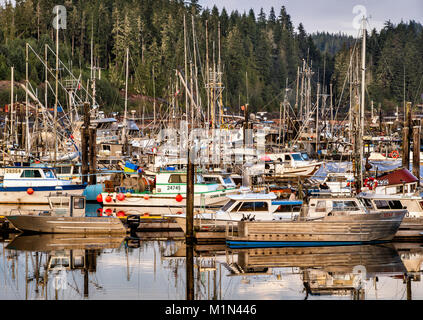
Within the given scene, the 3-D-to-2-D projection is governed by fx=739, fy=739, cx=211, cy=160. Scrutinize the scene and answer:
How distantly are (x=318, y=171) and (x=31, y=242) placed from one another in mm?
30826

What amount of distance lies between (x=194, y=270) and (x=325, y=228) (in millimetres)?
6807

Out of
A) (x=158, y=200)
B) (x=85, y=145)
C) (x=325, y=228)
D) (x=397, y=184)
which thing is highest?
(x=85, y=145)

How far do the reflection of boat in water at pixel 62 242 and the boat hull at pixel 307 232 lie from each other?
5.43 meters

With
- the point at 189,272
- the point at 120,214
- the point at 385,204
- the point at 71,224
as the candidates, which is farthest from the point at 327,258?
the point at 120,214

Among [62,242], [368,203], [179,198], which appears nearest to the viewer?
[62,242]

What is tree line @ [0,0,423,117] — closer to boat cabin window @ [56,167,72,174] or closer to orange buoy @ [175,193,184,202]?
boat cabin window @ [56,167,72,174]

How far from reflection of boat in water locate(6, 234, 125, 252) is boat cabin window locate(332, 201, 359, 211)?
369 inches

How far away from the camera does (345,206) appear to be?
3089 centimetres

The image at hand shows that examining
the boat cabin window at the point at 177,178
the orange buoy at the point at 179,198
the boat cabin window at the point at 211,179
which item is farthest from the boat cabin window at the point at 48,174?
the boat cabin window at the point at 211,179

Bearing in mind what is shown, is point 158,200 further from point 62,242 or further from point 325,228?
point 325,228

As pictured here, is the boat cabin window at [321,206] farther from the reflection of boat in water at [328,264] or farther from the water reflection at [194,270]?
the water reflection at [194,270]

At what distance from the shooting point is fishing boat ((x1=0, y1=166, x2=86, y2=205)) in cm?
4397
